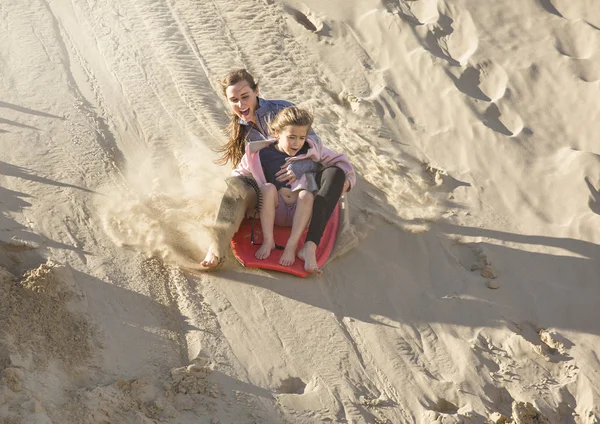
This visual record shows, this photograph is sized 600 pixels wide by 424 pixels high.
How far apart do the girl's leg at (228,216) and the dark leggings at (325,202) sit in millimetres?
351

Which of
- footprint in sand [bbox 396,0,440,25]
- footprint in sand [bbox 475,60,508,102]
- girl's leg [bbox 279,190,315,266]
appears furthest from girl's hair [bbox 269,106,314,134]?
footprint in sand [bbox 396,0,440,25]

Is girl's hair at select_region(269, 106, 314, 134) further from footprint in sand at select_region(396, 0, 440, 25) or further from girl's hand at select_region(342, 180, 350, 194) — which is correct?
footprint in sand at select_region(396, 0, 440, 25)

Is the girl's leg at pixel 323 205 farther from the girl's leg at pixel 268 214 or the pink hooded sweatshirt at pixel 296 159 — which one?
the girl's leg at pixel 268 214

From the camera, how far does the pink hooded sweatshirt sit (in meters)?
4.50

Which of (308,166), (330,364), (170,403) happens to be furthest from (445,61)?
(170,403)

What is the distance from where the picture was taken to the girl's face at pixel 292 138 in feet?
14.4

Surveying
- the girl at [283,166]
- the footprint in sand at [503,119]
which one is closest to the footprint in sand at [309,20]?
the footprint in sand at [503,119]

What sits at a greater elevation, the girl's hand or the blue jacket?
the blue jacket

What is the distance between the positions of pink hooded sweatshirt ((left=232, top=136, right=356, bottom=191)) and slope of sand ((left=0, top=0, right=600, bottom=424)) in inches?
12.8

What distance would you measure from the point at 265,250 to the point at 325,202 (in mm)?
408

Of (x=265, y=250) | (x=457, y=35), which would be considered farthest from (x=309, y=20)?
(x=265, y=250)

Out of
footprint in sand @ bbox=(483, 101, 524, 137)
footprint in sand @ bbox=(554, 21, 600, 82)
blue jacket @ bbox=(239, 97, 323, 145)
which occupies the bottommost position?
footprint in sand @ bbox=(483, 101, 524, 137)

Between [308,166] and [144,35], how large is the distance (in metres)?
2.24

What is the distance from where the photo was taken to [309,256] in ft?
14.3
